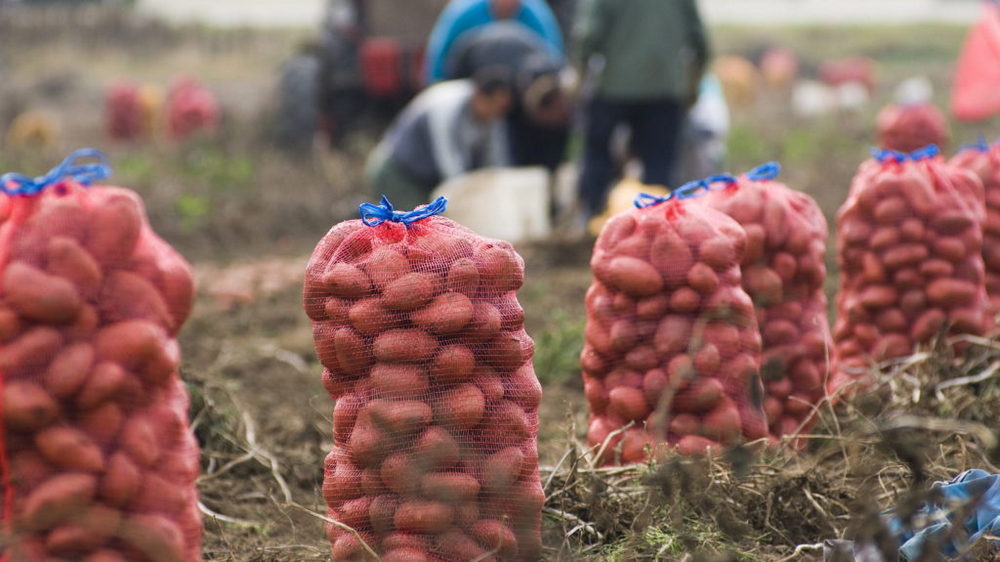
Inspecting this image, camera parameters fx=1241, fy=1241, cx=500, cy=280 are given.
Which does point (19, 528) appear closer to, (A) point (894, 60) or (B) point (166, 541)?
(B) point (166, 541)

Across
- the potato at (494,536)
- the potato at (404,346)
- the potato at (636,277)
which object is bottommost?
the potato at (494,536)

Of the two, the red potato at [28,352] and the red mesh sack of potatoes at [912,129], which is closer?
the red potato at [28,352]

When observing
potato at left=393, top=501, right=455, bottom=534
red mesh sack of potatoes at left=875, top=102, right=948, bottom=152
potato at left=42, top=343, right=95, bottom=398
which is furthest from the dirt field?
red mesh sack of potatoes at left=875, top=102, right=948, bottom=152

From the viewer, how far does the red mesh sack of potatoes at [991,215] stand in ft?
12.8

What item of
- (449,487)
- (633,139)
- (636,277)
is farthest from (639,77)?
(449,487)

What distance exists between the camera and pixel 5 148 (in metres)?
11.5

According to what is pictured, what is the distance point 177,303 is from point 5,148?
404 inches

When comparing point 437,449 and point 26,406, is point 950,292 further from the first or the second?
point 26,406

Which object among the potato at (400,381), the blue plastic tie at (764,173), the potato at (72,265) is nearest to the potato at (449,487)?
A: the potato at (400,381)

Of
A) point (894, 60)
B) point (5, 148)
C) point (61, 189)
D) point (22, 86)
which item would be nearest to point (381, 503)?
point (61, 189)

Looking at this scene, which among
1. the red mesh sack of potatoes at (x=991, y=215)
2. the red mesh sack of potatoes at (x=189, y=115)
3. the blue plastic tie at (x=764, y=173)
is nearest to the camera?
the blue plastic tie at (x=764, y=173)

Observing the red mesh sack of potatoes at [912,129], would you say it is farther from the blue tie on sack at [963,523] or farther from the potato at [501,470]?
the potato at [501,470]

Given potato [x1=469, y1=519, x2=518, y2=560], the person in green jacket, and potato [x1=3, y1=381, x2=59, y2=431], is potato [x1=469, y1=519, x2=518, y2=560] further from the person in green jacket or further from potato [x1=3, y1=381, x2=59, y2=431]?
the person in green jacket

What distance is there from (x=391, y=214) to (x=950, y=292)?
1.82m
